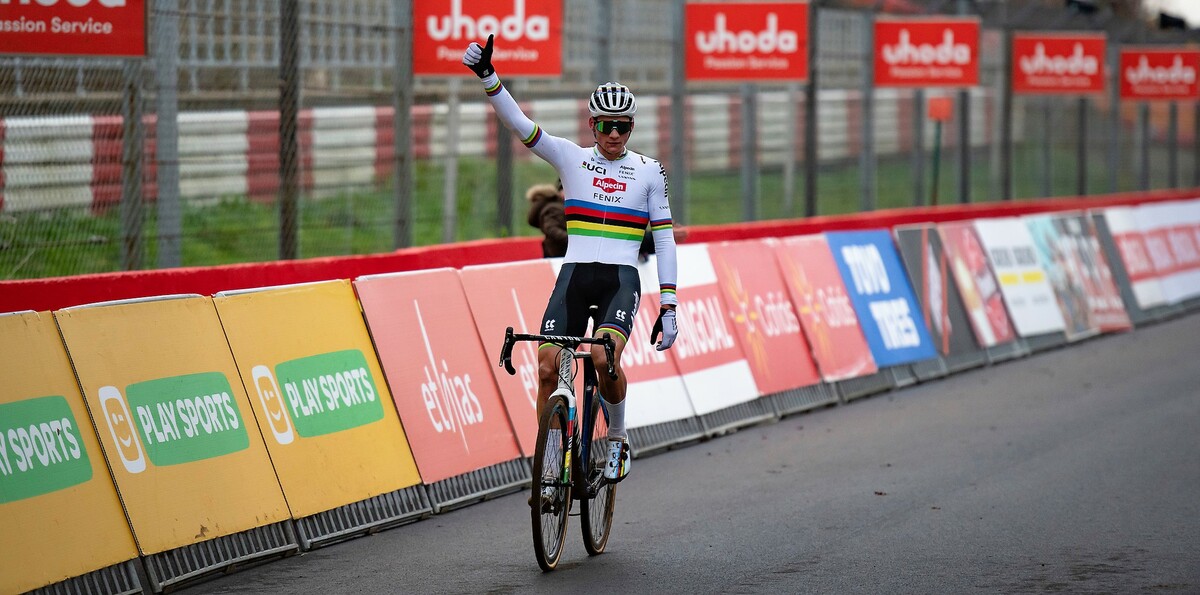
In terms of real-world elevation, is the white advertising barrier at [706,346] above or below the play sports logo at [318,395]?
below

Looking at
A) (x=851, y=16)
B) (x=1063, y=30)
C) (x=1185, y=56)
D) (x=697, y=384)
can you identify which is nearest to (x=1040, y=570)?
(x=697, y=384)

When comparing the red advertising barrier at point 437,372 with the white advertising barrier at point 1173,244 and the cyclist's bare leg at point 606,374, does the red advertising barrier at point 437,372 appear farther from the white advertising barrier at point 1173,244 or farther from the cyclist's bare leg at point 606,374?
the white advertising barrier at point 1173,244

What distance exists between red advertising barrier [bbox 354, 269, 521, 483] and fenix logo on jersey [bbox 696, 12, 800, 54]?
9.15m

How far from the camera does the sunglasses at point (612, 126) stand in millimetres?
8055

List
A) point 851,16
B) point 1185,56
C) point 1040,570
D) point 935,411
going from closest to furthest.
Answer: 1. point 1040,570
2. point 935,411
3. point 851,16
4. point 1185,56

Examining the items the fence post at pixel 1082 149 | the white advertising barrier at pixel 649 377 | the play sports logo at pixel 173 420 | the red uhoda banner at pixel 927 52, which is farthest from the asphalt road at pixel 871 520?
the fence post at pixel 1082 149

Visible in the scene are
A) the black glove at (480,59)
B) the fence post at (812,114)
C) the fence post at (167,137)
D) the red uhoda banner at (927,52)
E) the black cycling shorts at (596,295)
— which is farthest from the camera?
the red uhoda banner at (927,52)

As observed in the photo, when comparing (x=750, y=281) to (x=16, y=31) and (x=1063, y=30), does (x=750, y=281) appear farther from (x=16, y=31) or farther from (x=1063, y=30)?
(x=1063, y=30)

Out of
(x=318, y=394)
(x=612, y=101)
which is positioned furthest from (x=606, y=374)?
(x=318, y=394)

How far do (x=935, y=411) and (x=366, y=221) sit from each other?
495 centimetres

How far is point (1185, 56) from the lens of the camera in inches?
1492

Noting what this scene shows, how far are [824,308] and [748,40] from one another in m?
5.47

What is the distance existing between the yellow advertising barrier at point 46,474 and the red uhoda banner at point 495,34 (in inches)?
307

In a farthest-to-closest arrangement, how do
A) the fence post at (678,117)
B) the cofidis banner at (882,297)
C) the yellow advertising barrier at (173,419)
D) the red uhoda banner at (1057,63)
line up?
the red uhoda banner at (1057,63) → the fence post at (678,117) → the cofidis banner at (882,297) → the yellow advertising barrier at (173,419)
